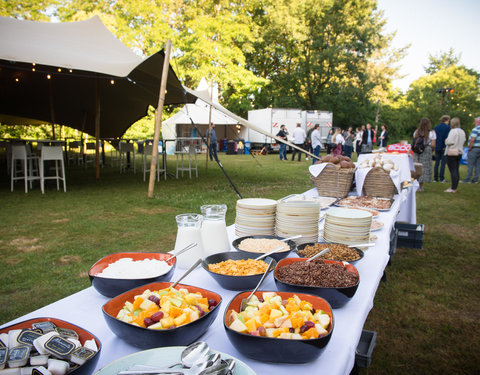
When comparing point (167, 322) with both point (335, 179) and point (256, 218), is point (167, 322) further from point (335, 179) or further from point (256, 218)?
point (335, 179)

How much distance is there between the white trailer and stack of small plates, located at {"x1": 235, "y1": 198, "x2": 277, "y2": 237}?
17421mm

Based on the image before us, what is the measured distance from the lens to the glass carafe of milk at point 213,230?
161 centimetres

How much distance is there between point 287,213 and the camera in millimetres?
1824

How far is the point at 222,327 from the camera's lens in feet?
3.53

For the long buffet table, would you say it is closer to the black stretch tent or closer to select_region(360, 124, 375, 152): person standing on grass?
the black stretch tent

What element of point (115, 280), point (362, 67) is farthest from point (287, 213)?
point (362, 67)

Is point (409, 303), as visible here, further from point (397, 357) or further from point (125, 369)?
point (125, 369)

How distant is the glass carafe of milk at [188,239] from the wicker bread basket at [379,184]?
250 centimetres

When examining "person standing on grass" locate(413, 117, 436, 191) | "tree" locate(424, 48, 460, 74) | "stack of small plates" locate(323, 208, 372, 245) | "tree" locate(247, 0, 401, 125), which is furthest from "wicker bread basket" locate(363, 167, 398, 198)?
"tree" locate(424, 48, 460, 74)

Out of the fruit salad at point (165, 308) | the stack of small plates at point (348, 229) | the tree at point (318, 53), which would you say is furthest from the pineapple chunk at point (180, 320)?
the tree at point (318, 53)

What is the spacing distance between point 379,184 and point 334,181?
443 millimetres

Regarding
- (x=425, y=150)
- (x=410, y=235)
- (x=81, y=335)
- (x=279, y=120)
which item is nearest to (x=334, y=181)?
(x=410, y=235)

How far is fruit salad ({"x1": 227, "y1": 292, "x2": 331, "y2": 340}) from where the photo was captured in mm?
896

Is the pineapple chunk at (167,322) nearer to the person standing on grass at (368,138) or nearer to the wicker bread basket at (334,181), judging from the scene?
the wicker bread basket at (334,181)
